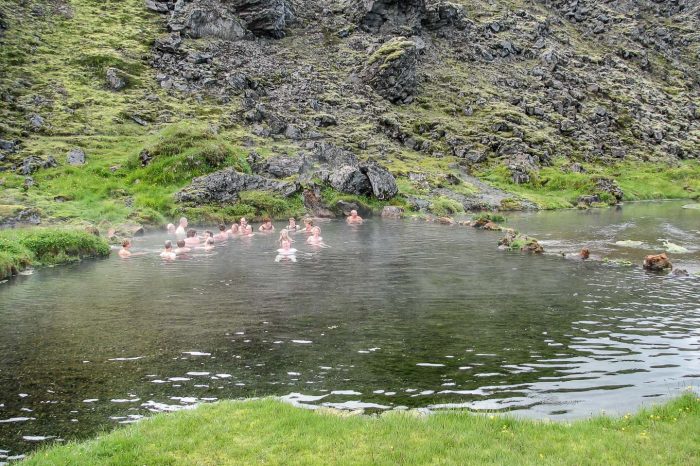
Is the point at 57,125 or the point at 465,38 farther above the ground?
the point at 465,38

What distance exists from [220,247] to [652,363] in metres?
30.3

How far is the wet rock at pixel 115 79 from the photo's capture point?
273ft

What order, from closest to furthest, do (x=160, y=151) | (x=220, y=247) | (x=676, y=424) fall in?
(x=676, y=424) → (x=220, y=247) → (x=160, y=151)

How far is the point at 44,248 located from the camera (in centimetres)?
3384

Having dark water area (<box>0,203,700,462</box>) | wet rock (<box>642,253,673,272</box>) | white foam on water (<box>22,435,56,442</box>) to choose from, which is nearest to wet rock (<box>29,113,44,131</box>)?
dark water area (<box>0,203,700,462</box>)

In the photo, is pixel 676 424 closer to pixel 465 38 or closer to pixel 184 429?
pixel 184 429

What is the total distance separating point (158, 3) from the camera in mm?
110938

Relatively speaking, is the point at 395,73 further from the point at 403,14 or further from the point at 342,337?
the point at 342,337

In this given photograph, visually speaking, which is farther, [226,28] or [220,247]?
[226,28]

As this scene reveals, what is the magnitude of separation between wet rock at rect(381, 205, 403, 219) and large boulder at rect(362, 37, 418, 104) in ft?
159

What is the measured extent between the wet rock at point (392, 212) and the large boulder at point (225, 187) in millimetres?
9683

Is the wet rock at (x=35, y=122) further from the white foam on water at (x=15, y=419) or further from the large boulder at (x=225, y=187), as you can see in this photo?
the white foam on water at (x=15, y=419)

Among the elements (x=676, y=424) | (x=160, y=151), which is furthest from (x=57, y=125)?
(x=676, y=424)

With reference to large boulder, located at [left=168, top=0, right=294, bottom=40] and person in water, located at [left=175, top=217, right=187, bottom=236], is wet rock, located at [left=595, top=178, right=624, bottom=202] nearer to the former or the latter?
person in water, located at [left=175, top=217, right=187, bottom=236]
